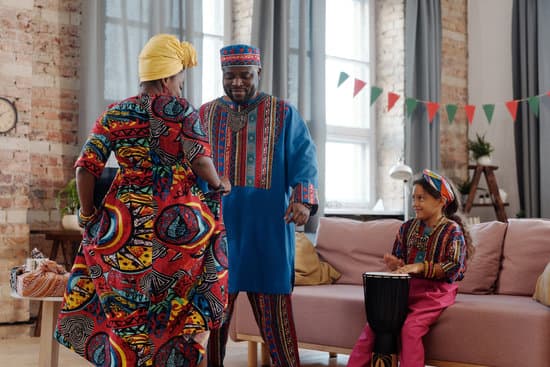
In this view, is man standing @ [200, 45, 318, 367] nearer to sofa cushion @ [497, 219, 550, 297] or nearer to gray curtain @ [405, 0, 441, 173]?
sofa cushion @ [497, 219, 550, 297]

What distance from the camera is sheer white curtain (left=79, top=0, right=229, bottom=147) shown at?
208 inches

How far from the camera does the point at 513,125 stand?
7.94 metres

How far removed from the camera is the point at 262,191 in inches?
122

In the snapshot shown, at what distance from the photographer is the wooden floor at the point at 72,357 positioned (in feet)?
13.7

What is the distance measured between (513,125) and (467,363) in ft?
16.7

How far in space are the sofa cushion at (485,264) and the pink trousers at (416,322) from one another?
0.46 m

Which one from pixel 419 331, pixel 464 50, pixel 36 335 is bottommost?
pixel 36 335

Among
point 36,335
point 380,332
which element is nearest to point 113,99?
point 36,335

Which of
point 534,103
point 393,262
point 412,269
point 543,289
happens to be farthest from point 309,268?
point 534,103

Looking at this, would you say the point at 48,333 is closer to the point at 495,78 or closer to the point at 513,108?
the point at 513,108

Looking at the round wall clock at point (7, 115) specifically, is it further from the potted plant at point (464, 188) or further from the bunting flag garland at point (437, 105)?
the potted plant at point (464, 188)

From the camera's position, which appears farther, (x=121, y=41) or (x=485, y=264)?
(x=121, y=41)

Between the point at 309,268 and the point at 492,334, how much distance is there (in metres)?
1.24

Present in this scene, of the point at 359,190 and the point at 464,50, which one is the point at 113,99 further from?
the point at 464,50
